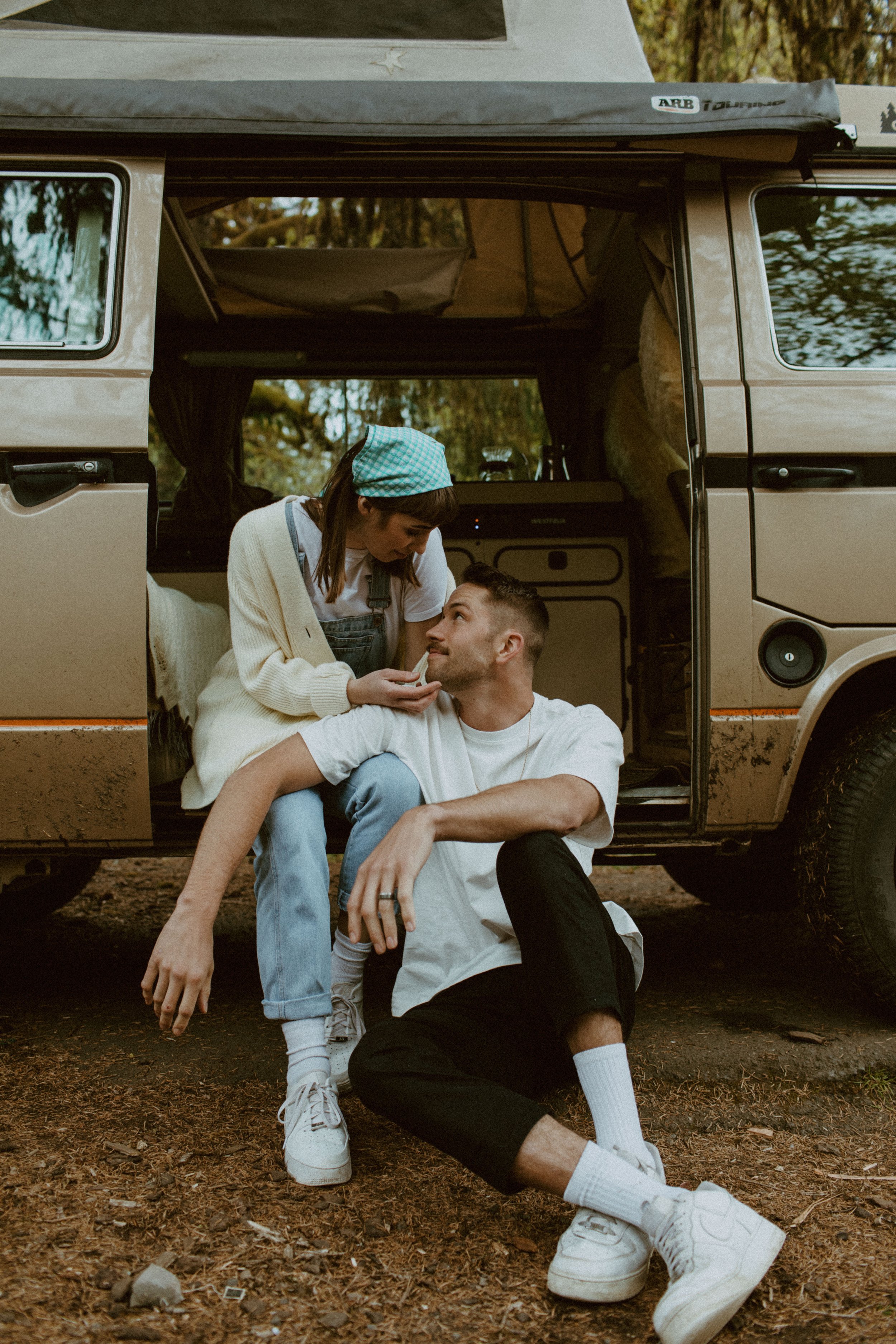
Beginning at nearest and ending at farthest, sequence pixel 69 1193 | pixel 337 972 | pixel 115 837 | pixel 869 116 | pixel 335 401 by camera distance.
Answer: pixel 69 1193 → pixel 337 972 → pixel 115 837 → pixel 869 116 → pixel 335 401

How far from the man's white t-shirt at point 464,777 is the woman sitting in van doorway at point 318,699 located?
0.07 meters

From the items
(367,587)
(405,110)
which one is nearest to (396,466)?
(367,587)

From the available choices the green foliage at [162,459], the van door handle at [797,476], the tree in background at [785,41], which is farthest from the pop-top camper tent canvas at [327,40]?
the green foliage at [162,459]

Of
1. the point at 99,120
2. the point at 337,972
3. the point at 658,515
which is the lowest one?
the point at 337,972

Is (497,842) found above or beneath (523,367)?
beneath

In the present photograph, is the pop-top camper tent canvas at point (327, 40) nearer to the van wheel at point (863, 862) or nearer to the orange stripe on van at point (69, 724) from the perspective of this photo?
the orange stripe on van at point (69, 724)

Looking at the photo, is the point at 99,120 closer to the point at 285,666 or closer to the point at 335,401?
the point at 285,666

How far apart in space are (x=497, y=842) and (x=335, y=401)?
3184 millimetres

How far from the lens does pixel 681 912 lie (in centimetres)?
448

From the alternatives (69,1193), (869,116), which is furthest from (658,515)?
(69,1193)

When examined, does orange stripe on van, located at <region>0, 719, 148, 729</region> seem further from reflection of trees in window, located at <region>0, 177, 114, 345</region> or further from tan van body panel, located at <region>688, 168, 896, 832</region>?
tan van body panel, located at <region>688, 168, 896, 832</region>

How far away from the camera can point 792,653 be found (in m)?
2.76

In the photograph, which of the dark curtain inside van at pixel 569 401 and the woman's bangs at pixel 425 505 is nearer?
the woman's bangs at pixel 425 505

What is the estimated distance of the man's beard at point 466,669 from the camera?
8.01 ft
